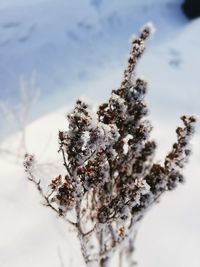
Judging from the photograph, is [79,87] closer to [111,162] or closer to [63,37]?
[63,37]

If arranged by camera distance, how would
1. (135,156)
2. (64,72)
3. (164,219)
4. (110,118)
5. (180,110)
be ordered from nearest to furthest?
(110,118)
(135,156)
(164,219)
(180,110)
(64,72)

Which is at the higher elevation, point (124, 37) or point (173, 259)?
point (124, 37)

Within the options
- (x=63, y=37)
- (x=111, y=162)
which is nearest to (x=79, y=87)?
(x=63, y=37)

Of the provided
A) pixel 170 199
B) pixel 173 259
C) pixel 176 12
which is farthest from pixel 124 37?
pixel 173 259

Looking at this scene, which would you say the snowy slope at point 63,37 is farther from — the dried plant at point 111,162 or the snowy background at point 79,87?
the dried plant at point 111,162

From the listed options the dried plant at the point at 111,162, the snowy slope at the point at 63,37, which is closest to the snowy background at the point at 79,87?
the snowy slope at the point at 63,37

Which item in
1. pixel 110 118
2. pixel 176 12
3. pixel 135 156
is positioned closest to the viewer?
pixel 110 118

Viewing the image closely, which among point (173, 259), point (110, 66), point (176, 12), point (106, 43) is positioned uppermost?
point (176, 12)

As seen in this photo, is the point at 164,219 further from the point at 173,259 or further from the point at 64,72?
the point at 64,72
